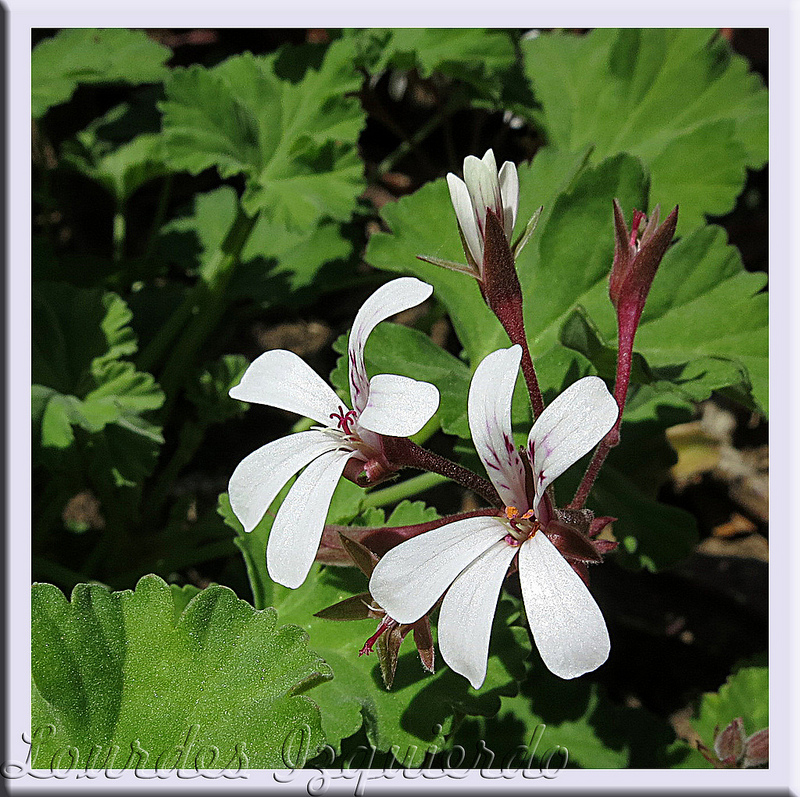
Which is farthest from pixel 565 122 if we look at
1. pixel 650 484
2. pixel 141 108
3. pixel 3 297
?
pixel 3 297

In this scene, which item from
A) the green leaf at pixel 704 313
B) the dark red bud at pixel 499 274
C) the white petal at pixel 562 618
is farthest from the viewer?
the green leaf at pixel 704 313

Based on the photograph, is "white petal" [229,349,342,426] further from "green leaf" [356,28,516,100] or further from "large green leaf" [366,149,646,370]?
"green leaf" [356,28,516,100]

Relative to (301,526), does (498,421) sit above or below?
above

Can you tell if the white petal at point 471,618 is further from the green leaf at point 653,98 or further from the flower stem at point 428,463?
the green leaf at point 653,98

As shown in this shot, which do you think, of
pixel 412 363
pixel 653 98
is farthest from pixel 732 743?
pixel 653 98

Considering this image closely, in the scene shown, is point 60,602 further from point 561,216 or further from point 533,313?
point 561,216

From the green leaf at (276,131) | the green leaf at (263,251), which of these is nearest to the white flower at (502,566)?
the green leaf at (276,131)

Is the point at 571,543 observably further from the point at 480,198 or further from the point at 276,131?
the point at 276,131
